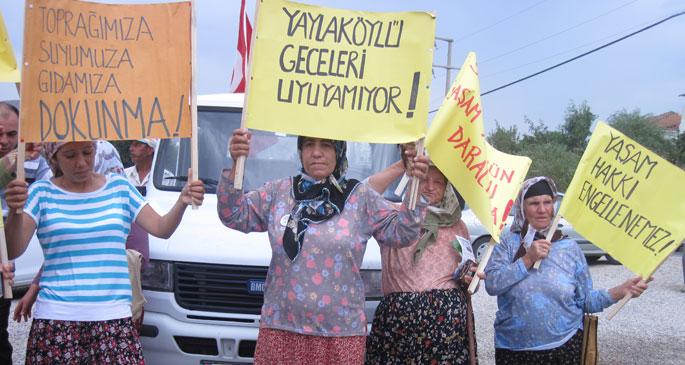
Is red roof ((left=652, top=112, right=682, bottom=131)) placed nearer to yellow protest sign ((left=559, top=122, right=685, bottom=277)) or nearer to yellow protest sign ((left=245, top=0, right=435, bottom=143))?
yellow protest sign ((left=559, top=122, right=685, bottom=277))

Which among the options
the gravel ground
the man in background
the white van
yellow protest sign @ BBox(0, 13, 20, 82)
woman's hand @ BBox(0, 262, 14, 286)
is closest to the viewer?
woman's hand @ BBox(0, 262, 14, 286)

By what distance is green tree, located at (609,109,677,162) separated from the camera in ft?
131

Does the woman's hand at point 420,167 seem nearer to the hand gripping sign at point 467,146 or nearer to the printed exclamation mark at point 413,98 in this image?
the printed exclamation mark at point 413,98

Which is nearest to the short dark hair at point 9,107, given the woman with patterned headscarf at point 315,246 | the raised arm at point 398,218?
the woman with patterned headscarf at point 315,246

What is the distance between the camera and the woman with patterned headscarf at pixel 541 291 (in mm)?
3881

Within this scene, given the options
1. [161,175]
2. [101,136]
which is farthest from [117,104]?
[161,175]

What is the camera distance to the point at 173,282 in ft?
14.1

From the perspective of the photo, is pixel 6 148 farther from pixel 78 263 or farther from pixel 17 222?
pixel 78 263

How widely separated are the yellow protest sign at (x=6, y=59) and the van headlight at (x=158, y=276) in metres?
1.40

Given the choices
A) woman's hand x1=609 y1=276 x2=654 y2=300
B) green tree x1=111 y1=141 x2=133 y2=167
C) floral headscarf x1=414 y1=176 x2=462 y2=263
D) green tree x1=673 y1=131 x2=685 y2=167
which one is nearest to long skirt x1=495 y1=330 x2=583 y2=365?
woman's hand x1=609 y1=276 x2=654 y2=300

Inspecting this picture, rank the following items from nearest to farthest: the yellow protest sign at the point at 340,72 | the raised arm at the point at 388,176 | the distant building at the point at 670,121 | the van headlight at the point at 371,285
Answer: the yellow protest sign at the point at 340,72
the raised arm at the point at 388,176
the van headlight at the point at 371,285
the distant building at the point at 670,121

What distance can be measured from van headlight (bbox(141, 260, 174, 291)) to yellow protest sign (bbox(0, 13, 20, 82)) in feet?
4.59

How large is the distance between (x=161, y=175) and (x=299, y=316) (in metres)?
2.64

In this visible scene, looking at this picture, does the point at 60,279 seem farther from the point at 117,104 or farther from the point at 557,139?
the point at 557,139
